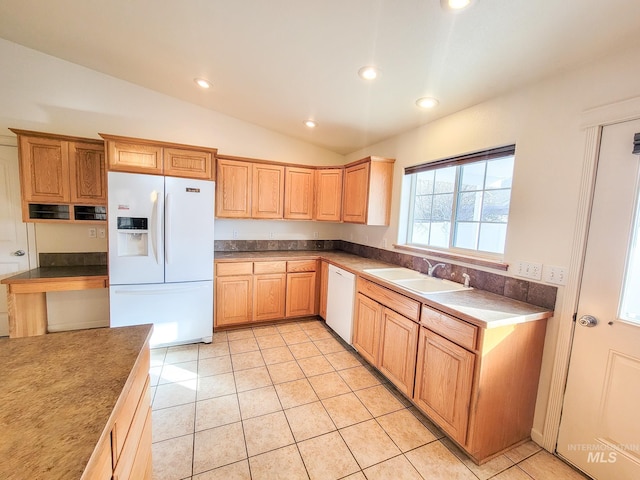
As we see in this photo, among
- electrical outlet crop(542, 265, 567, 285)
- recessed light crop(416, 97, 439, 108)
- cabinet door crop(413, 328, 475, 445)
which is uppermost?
recessed light crop(416, 97, 439, 108)

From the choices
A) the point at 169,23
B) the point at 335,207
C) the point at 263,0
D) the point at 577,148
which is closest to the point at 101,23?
the point at 169,23

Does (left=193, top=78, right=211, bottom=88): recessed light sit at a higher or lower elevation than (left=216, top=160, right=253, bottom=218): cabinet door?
higher

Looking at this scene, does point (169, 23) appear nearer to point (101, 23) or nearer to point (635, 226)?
point (101, 23)

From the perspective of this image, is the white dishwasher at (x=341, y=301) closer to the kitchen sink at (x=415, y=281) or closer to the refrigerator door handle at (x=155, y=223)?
the kitchen sink at (x=415, y=281)

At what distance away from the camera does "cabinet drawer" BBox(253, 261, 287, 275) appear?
3.27 metres

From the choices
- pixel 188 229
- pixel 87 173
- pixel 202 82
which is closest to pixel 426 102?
pixel 202 82

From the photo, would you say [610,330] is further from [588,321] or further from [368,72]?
[368,72]

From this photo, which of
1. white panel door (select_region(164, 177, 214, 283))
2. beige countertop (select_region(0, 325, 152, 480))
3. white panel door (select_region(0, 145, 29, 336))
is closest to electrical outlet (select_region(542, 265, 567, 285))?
beige countertop (select_region(0, 325, 152, 480))

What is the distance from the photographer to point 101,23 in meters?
2.08

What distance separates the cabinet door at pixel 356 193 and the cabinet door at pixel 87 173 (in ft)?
8.72

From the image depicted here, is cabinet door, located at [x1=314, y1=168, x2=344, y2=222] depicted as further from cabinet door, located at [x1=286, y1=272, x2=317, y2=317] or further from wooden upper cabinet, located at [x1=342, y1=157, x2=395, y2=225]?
cabinet door, located at [x1=286, y1=272, x2=317, y2=317]

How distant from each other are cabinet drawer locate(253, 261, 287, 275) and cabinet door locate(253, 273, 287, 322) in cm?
5

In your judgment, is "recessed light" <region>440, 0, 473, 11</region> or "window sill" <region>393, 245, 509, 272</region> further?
"window sill" <region>393, 245, 509, 272</region>

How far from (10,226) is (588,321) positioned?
16.5ft
